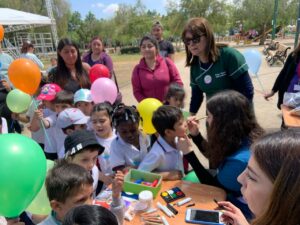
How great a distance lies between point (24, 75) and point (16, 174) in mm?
1953

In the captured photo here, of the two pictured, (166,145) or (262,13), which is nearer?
(166,145)

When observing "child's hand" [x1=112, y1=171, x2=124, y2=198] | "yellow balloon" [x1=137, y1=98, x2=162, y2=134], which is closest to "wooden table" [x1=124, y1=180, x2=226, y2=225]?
"child's hand" [x1=112, y1=171, x2=124, y2=198]

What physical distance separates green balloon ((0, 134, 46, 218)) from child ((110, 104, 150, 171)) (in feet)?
3.44

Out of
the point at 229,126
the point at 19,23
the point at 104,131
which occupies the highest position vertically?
the point at 19,23

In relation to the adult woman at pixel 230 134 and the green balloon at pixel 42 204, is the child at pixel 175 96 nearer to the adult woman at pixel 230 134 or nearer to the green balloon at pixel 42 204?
the adult woman at pixel 230 134

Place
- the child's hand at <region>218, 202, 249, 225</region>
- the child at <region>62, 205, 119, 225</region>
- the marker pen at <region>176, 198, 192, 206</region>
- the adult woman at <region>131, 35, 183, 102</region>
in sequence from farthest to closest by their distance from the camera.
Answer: the adult woman at <region>131, 35, 183, 102</region>, the marker pen at <region>176, 198, 192, 206</region>, the child's hand at <region>218, 202, 249, 225</region>, the child at <region>62, 205, 119, 225</region>

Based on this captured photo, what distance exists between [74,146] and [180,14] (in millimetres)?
33200

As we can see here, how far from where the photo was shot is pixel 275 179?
3.23 feet

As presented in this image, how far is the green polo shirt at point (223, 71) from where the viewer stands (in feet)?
9.30

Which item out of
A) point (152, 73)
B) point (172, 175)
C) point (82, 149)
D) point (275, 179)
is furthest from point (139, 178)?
point (152, 73)

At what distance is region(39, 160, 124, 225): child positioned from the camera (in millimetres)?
1643

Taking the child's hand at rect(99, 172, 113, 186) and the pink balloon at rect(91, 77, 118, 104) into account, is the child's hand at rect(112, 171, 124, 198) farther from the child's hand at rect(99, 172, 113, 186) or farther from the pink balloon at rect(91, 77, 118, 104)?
the pink balloon at rect(91, 77, 118, 104)

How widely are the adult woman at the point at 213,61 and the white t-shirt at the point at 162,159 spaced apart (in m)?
1.02

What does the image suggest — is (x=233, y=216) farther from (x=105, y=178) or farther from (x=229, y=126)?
(x=105, y=178)
